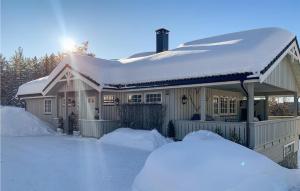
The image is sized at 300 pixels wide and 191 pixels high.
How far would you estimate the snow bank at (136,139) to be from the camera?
1279 cm

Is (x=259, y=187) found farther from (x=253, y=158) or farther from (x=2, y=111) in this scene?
(x=2, y=111)

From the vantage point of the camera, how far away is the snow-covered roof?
39.9 ft

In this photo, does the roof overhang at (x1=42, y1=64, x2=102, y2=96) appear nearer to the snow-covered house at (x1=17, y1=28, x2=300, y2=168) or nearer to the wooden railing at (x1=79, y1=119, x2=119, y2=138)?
the snow-covered house at (x1=17, y1=28, x2=300, y2=168)

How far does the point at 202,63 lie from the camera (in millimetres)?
13586

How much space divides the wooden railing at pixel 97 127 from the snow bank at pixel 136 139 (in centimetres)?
111

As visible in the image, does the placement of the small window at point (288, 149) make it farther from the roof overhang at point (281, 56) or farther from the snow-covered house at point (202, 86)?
the roof overhang at point (281, 56)

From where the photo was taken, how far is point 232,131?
11820 mm

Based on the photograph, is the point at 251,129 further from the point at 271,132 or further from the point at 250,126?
the point at 271,132

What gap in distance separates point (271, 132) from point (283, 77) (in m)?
3.87

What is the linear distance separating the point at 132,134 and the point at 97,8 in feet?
21.7

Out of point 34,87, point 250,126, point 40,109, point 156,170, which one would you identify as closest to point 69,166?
point 156,170

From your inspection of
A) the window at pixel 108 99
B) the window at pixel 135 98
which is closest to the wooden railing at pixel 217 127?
the window at pixel 135 98

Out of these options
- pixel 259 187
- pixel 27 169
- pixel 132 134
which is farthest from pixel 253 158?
pixel 132 134

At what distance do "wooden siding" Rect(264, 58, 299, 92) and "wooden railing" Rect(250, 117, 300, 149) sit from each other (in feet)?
5.94
